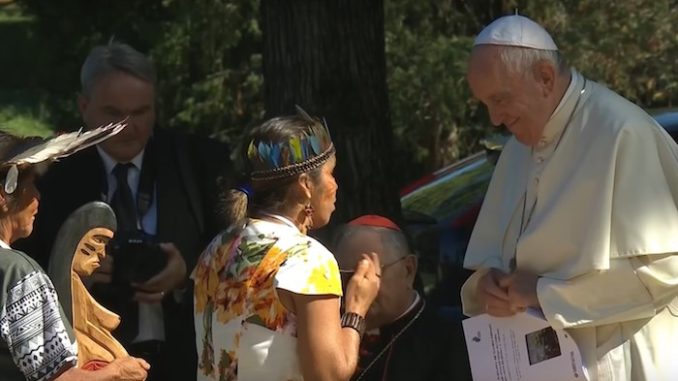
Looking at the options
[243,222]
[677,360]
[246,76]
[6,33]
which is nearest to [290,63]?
[243,222]

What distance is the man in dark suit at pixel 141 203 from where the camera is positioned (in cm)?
415

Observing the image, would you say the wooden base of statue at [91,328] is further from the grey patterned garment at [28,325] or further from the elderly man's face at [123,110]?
the elderly man's face at [123,110]

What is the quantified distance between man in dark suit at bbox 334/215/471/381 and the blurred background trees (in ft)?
17.7

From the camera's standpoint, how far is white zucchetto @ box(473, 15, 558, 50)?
131 inches

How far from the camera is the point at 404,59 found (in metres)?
10.0

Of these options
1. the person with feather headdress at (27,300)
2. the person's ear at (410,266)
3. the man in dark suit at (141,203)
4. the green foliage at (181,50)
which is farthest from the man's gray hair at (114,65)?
the green foliage at (181,50)

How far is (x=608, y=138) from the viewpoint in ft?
10.7

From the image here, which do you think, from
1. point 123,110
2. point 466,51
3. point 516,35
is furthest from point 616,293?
point 466,51

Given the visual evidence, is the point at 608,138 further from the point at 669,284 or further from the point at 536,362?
the point at 536,362

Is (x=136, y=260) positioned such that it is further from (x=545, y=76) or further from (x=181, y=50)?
(x=181, y=50)

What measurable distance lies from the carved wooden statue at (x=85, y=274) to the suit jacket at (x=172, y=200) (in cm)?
68

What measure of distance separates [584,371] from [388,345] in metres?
0.79

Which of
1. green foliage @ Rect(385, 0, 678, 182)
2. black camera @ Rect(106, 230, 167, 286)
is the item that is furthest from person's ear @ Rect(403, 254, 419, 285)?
green foliage @ Rect(385, 0, 678, 182)

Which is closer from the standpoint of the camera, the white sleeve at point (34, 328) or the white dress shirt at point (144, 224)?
the white sleeve at point (34, 328)
